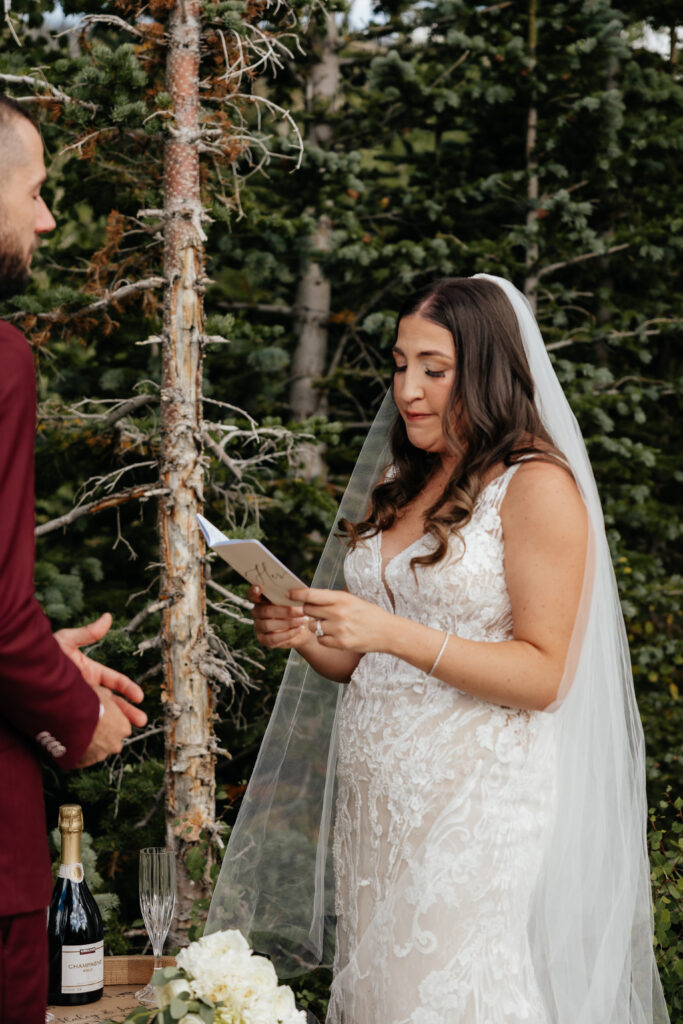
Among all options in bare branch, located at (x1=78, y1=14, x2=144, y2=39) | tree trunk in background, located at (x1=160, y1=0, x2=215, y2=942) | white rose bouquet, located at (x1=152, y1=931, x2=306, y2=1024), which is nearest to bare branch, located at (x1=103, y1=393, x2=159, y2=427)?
tree trunk in background, located at (x1=160, y1=0, x2=215, y2=942)

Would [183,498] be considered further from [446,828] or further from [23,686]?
[23,686]

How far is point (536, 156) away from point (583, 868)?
12.1ft

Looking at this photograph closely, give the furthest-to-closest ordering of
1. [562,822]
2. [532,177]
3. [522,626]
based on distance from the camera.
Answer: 1. [532,177]
2. [562,822]
3. [522,626]

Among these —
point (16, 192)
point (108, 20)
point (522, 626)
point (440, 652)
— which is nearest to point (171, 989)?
point (440, 652)

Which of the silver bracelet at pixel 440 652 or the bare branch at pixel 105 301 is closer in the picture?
the silver bracelet at pixel 440 652

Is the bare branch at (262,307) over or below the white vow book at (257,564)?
over

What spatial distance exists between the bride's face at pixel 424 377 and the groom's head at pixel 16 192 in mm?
993

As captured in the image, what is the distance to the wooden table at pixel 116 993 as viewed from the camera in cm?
225

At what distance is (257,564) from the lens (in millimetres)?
1950

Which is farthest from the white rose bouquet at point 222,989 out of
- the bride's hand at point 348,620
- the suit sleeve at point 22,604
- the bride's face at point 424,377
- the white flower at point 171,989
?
the bride's face at point 424,377

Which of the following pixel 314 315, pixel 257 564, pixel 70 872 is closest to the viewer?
pixel 257 564

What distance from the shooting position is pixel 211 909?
100 inches

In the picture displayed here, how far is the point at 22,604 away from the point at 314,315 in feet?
12.6

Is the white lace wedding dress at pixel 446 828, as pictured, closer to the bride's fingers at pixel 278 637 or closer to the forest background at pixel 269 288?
the bride's fingers at pixel 278 637
